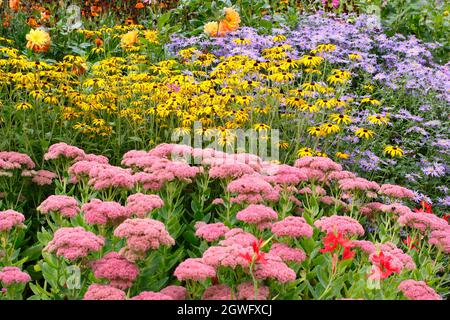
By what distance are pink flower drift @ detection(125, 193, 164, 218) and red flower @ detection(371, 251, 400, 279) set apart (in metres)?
1.12

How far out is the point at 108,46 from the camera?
24.3 ft

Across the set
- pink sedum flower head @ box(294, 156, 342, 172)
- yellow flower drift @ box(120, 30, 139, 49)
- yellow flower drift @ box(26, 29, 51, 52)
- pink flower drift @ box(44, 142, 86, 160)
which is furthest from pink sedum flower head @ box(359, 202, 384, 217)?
yellow flower drift @ box(26, 29, 51, 52)

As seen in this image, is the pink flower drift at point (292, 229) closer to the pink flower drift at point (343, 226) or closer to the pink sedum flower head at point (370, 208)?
the pink flower drift at point (343, 226)

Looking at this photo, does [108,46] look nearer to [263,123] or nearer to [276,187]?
[263,123]

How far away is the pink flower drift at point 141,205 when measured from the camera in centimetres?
329

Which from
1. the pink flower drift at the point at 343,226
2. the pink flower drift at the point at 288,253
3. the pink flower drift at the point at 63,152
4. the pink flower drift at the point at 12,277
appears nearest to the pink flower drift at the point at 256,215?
the pink flower drift at the point at 288,253

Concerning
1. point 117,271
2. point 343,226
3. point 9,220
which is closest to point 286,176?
point 343,226

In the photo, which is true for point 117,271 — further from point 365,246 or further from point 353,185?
point 353,185

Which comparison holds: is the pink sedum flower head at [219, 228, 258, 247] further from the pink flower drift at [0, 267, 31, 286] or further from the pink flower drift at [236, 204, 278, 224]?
the pink flower drift at [0, 267, 31, 286]

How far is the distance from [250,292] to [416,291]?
2.43 ft

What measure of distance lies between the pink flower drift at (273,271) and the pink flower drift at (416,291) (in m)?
0.51

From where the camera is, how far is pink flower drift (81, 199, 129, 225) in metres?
3.13

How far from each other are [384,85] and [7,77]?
3492 mm
